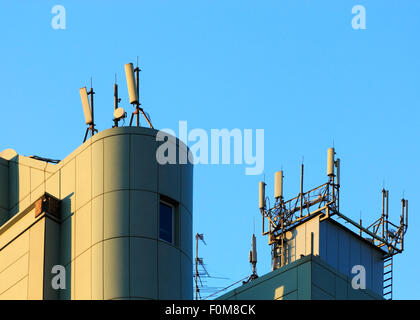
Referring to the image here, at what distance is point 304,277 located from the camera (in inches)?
1757

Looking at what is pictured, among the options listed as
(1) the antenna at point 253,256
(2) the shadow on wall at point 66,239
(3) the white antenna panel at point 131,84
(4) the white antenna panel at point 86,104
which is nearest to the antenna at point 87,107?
(4) the white antenna panel at point 86,104

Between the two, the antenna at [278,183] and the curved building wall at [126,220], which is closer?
the curved building wall at [126,220]

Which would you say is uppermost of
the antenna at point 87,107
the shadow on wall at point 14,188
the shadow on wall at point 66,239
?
the antenna at point 87,107

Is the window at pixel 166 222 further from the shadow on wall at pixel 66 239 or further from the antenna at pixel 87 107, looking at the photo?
the antenna at pixel 87 107

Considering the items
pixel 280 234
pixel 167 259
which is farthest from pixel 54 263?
pixel 280 234

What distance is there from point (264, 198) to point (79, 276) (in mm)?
21894

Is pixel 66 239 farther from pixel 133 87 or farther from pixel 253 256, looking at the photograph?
pixel 253 256

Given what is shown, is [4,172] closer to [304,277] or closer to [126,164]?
[126,164]

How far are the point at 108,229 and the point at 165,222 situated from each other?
7.89 ft

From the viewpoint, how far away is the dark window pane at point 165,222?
4450 centimetres

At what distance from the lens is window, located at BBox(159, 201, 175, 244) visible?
146 ft

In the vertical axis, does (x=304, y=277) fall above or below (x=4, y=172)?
below

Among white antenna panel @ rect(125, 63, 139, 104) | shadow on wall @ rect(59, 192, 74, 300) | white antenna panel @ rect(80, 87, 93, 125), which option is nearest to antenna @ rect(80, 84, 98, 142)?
white antenna panel @ rect(80, 87, 93, 125)

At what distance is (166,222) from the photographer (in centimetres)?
4491
